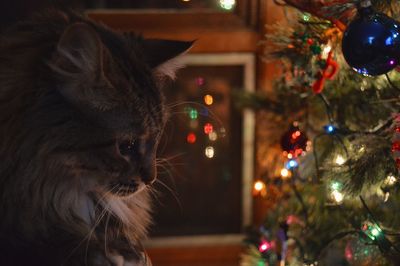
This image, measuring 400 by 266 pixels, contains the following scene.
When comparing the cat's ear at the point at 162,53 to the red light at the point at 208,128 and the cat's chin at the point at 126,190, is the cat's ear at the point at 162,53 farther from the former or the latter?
the red light at the point at 208,128

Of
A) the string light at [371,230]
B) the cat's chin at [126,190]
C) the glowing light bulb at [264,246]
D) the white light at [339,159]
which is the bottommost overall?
the glowing light bulb at [264,246]

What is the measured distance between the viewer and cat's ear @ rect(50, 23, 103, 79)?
2.84 ft

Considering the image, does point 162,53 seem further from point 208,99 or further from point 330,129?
point 208,99

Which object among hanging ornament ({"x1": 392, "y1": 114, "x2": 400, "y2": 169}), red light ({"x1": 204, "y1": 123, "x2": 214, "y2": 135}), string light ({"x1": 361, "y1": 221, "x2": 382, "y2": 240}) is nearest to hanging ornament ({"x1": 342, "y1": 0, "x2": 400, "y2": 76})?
hanging ornament ({"x1": 392, "y1": 114, "x2": 400, "y2": 169})

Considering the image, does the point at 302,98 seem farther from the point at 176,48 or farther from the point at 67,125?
the point at 67,125

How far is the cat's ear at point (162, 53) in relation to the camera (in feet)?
3.59

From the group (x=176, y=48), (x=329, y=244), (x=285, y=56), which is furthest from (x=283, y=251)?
(x=176, y=48)

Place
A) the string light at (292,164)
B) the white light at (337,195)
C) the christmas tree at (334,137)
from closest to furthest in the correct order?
the christmas tree at (334,137) < the white light at (337,195) < the string light at (292,164)

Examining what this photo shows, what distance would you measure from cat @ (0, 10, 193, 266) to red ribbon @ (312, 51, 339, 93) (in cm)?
34

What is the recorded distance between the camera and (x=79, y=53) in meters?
Result: 0.89

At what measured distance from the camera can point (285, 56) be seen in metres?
1.25

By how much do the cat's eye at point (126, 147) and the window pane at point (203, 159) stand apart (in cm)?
71

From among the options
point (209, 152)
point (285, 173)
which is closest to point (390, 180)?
point (285, 173)

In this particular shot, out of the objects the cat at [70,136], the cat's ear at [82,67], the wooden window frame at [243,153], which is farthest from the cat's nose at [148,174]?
the wooden window frame at [243,153]
